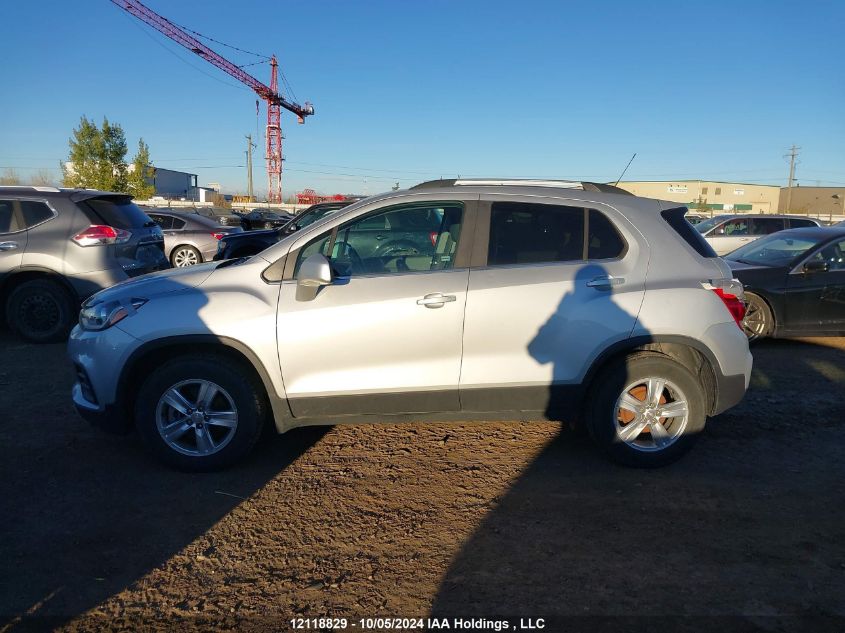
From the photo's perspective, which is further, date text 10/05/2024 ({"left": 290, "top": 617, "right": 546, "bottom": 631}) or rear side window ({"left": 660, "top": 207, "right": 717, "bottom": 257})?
rear side window ({"left": 660, "top": 207, "right": 717, "bottom": 257})

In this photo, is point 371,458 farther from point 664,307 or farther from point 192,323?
point 664,307

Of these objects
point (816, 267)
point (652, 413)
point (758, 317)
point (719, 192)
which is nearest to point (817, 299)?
point (816, 267)

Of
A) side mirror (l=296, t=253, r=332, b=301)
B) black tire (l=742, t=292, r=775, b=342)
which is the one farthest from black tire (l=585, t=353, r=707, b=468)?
black tire (l=742, t=292, r=775, b=342)

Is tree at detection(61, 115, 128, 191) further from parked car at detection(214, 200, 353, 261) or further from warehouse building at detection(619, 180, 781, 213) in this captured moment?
warehouse building at detection(619, 180, 781, 213)

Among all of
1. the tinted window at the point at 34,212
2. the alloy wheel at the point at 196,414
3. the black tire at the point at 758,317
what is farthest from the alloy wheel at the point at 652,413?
the tinted window at the point at 34,212

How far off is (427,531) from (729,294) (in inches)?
95.7

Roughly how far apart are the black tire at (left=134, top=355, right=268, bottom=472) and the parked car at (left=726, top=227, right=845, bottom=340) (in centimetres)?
596

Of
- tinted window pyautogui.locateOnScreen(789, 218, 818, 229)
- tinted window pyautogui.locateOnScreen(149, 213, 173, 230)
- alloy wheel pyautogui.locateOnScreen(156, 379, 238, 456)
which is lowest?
alloy wheel pyautogui.locateOnScreen(156, 379, 238, 456)

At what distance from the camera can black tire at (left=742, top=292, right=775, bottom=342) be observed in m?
7.38

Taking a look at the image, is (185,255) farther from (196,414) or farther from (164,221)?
(196,414)

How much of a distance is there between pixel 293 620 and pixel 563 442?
253 cm

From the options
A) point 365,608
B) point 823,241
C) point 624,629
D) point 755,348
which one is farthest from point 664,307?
point 823,241

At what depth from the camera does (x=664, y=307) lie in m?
3.86

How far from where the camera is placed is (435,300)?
12.4 feet
